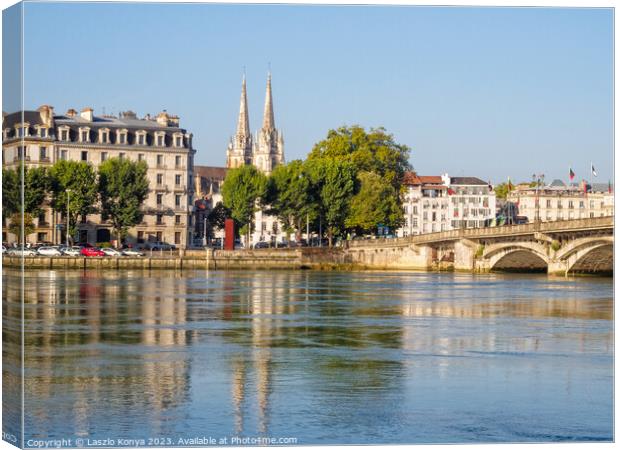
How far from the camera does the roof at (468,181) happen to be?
513 feet

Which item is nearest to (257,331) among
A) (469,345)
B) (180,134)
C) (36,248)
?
(469,345)

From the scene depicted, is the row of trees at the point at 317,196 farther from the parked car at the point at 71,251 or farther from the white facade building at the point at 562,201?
the parked car at the point at 71,251

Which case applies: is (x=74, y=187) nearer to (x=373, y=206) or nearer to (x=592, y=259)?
(x=373, y=206)

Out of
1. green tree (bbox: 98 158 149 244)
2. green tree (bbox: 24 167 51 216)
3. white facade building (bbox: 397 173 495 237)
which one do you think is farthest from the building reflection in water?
white facade building (bbox: 397 173 495 237)

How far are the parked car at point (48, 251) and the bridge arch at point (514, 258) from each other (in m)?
29.3

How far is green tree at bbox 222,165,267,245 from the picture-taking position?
342 ft

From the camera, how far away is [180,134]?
10631 centimetres

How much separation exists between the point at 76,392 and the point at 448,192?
443 feet

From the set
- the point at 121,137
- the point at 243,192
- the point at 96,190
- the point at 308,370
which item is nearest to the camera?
the point at 308,370

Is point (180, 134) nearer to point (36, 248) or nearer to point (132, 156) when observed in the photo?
point (132, 156)

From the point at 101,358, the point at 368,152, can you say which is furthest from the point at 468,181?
the point at 101,358

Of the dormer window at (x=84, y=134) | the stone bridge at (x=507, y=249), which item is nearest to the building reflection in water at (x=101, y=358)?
the stone bridge at (x=507, y=249)

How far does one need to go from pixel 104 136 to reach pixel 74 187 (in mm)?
13921

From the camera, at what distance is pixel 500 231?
80.6m
